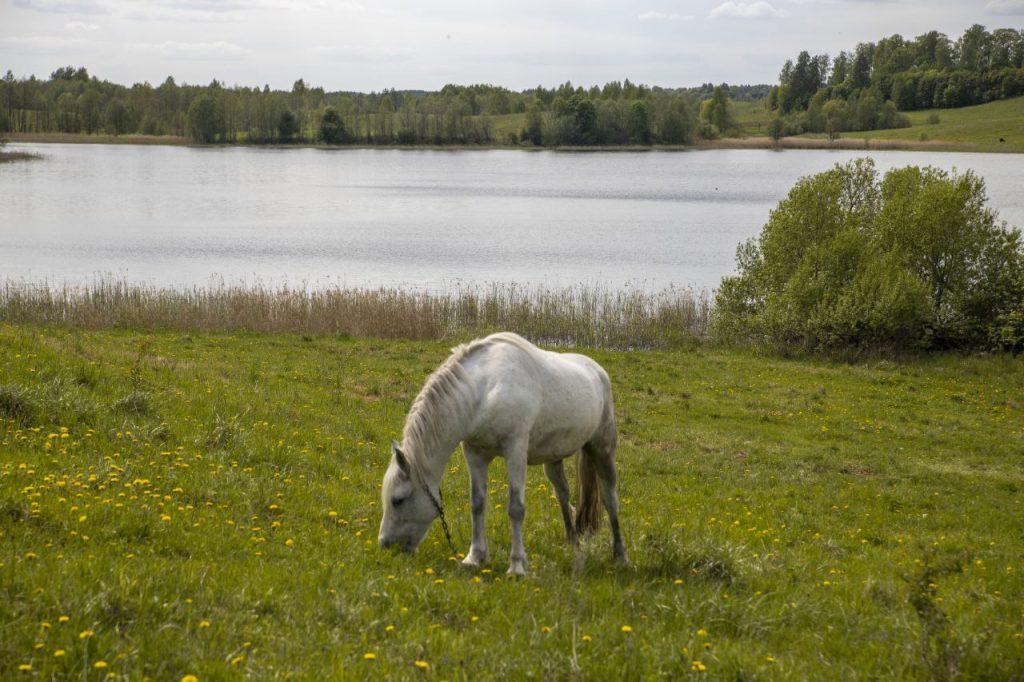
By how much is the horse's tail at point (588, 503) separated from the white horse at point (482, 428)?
767 millimetres

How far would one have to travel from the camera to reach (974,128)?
458ft

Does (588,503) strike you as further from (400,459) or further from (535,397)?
(400,459)

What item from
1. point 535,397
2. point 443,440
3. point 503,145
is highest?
point 503,145

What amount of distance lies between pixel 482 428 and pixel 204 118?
163922 mm

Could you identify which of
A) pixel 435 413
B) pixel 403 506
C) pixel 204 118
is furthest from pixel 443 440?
pixel 204 118

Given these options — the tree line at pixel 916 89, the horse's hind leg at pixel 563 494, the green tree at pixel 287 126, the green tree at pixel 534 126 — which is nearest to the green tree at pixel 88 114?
the green tree at pixel 287 126

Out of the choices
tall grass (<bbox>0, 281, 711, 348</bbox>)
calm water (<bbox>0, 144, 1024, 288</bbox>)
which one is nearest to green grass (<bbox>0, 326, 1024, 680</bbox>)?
tall grass (<bbox>0, 281, 711, 348</bbox>)

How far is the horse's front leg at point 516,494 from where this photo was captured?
24.9 feet

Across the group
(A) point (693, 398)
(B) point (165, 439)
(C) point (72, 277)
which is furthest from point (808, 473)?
(C) point (72, 277)

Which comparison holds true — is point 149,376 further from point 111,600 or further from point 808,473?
point 808,473

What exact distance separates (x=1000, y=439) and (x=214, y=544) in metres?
18.5

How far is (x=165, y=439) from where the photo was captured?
1031 cm

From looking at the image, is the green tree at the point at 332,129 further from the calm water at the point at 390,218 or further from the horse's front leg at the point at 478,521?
the horse's front leg at the point at 478,521

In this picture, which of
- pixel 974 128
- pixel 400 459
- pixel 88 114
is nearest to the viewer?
pixel 400 459
